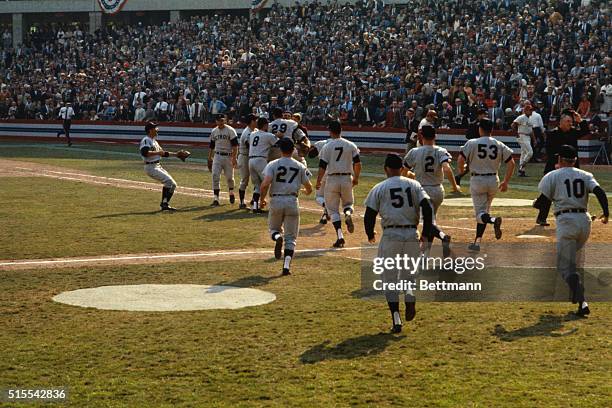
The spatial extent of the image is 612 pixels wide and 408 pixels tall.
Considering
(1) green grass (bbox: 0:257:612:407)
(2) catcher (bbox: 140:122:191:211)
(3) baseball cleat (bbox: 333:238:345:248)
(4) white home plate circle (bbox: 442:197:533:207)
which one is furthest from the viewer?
(4) white home plate circle (bbox: 442:197:533:207)

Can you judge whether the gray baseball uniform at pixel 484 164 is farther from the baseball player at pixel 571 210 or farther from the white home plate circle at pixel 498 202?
the white home plate circle at pixel 498 202

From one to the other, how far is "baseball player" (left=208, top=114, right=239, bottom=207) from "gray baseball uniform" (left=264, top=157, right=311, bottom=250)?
32.5ft

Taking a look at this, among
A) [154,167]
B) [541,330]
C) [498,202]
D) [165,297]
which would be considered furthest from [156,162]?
[541,330]

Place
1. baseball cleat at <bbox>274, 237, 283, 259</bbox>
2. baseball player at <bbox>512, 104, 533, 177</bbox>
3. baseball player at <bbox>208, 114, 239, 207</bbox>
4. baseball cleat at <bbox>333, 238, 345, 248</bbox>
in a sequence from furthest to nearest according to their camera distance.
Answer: baseball player at <bbox>512, 104, 533, 177</bbox>
baseball player at <bbox>208, 114, 239, 207</bbox>
baseball cleat at <bbox>333, 238, 345, 248</bbox>
baseball cleat at <bbox>274, 237, 283, 259</bbox>

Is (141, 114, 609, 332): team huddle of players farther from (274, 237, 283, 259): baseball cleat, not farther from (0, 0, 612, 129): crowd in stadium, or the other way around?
(0, 0, 612, 129): crowd in stadium

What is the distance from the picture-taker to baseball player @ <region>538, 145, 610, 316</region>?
44.0 feet

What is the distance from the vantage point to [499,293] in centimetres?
1494

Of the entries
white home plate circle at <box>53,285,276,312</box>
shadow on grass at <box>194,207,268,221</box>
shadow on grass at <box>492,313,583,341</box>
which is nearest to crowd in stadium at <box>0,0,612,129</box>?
shadow on grass at <box>194,207,268,221</box>

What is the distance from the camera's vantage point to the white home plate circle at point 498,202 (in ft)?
85.9

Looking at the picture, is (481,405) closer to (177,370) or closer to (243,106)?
(177,370)

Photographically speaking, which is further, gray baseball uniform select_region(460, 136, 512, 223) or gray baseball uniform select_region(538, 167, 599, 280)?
gray baseball uniform select_region(460, 136, 512, 223)

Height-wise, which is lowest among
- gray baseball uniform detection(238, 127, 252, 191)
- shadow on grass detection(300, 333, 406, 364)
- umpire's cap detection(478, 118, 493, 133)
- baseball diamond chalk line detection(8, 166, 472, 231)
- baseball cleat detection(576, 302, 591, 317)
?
baseball diamond chalk line detection(8, 166, 472, 231)

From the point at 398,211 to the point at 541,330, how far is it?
216cm

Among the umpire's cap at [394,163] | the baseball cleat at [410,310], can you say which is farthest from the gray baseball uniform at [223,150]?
the baseball cleat at [410,310]
